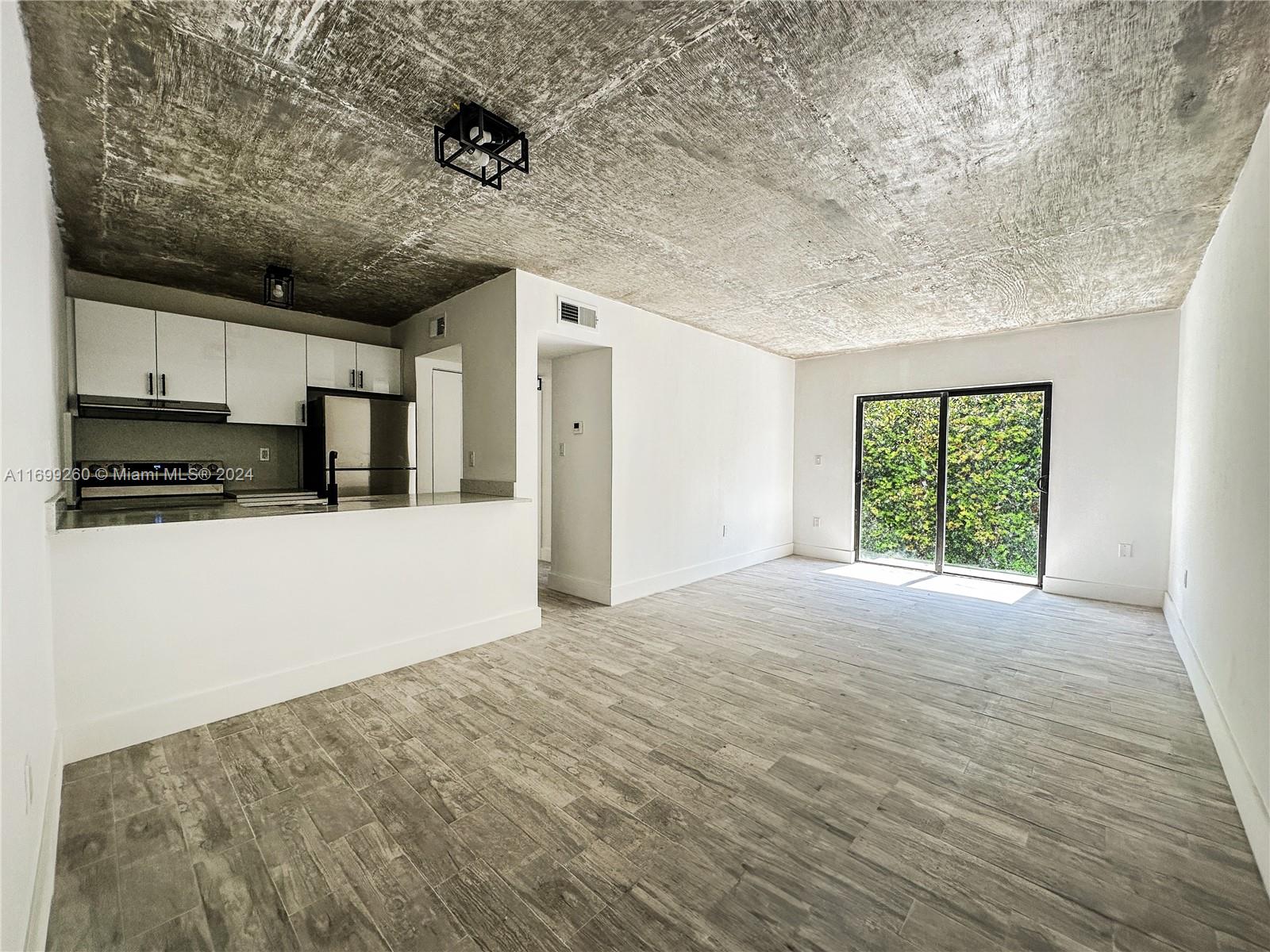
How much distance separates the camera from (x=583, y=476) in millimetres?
5137

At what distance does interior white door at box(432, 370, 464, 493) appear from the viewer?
541 cm

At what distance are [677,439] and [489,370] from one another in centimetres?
206

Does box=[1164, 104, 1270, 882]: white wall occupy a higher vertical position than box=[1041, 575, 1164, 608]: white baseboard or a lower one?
higher

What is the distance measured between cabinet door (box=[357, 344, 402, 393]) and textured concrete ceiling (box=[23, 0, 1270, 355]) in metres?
1.13

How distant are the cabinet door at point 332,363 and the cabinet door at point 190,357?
643 millimetres

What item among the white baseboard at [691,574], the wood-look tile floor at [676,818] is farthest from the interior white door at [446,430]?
the wood-look tile floor at [676,818]

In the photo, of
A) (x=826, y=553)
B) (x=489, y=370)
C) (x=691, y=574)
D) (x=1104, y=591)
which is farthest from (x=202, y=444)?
(x=1104, y=591)

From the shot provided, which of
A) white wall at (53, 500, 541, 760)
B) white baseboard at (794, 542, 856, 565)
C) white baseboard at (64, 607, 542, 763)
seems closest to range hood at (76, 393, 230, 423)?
white wall at (53, 500, 541, 760)

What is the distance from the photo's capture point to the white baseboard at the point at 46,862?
4.67 feet

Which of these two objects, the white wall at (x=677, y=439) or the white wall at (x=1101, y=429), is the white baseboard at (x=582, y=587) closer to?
the white wall at (x=677, y=439)

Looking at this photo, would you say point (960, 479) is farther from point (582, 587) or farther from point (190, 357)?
point (190, 357)

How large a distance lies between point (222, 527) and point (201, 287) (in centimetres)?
280

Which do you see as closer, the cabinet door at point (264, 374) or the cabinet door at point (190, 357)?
the cabinet door at point (190, 357)

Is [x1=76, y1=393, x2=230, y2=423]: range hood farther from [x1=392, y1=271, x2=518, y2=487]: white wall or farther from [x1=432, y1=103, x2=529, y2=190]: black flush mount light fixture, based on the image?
[x1=432, y1=103, x2=529, y2=190]: black flush mount light fixture
